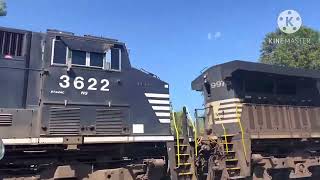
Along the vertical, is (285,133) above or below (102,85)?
below

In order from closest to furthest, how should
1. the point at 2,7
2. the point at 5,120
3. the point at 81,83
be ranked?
the point at 5,120 < the point at 81,83 < the point at 2,7

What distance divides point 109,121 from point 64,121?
3.28ft

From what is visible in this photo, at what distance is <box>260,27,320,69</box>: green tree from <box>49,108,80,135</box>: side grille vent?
71.7 ft

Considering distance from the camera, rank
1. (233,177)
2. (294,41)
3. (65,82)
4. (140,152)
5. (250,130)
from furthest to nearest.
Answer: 1. (294,41)
2. (250,130)
3. (233,177)
4. (140,152)
5. (65,82)

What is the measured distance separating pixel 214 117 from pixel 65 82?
5434 millimetres

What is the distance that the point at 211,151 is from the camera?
34.7ft

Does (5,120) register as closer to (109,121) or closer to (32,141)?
(32,141)

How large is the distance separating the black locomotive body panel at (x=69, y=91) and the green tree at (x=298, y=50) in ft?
66.9

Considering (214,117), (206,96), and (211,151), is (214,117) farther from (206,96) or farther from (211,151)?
(211,151)

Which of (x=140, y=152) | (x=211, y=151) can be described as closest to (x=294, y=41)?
(x=211, y=151)

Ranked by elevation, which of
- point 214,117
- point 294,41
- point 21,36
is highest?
point 294,41

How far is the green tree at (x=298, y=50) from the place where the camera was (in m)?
26.6

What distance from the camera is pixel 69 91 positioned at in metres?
8.25

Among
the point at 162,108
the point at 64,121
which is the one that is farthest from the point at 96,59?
the point at 162,108
